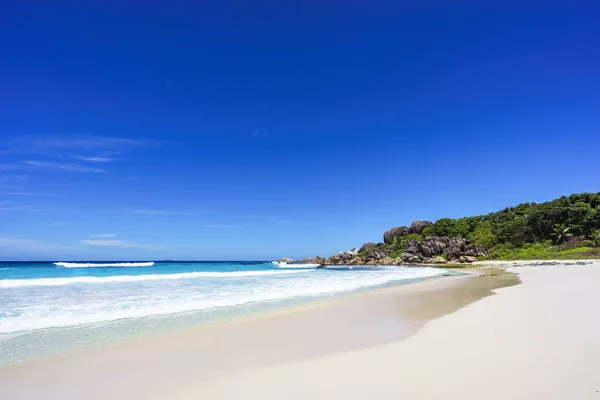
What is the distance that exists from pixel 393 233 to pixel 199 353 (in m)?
78.7

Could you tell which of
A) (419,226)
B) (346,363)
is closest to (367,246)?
(419,226)

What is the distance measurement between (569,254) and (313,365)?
141ft

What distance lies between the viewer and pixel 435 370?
4145 mm

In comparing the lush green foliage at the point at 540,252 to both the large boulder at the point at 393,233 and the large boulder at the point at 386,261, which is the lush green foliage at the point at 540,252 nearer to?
the large boulder at the point at 386,261

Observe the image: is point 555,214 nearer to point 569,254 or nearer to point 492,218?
point 569,254

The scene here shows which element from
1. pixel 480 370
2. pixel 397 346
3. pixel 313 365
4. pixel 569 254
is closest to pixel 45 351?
pixel 313 365

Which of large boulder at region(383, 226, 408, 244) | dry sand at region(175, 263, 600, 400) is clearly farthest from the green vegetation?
dry sand at region(175, 263, 600, 400)

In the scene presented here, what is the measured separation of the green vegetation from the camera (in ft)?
132

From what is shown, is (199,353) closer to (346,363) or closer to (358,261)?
(346,363)

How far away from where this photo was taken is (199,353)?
538 centimetres

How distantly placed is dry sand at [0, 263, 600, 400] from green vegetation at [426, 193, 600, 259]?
36405 mm

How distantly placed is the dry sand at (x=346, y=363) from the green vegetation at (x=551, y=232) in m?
36.4

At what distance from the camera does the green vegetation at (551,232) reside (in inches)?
1588

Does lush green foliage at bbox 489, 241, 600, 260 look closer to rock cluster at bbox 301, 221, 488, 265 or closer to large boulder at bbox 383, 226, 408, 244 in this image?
rock cluster at bbox 301, 221, 488, 265
